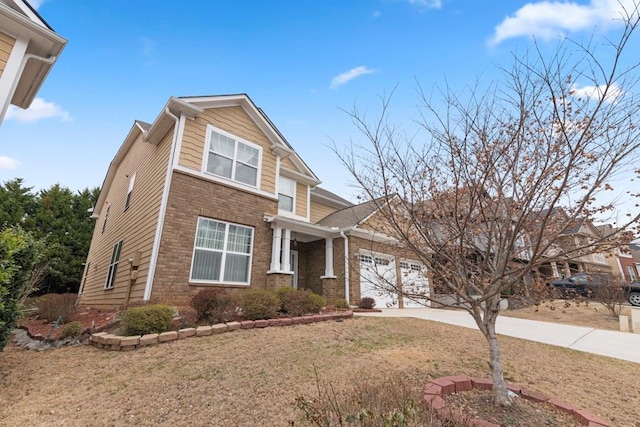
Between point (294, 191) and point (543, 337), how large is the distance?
935 centimetres

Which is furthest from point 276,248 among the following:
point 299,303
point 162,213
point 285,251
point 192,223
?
point 162,213

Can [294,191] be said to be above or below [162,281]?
above

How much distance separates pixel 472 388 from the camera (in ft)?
11.2

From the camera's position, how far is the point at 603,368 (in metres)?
4.65

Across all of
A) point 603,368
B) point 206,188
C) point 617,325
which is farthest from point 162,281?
point 617,325

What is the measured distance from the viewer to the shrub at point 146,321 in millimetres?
5246

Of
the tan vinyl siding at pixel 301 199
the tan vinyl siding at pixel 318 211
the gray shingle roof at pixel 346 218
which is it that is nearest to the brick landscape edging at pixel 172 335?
the gray shingle roof at pixel 346 218

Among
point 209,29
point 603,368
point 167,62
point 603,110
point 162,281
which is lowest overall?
point 603,368

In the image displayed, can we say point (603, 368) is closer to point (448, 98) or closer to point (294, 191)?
point (448, 98)

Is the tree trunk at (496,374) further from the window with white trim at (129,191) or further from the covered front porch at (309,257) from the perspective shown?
the window with white trim at (129,191)

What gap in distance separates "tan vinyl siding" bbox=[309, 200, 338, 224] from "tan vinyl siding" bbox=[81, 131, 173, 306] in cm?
727

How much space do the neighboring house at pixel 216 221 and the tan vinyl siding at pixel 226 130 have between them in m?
0.04

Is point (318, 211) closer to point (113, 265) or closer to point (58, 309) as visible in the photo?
point (113, 265)

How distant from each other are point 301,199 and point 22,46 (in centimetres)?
912
